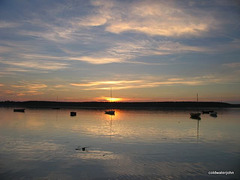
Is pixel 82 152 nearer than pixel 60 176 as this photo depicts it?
No

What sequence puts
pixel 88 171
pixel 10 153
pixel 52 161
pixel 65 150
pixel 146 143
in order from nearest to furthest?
pixel 88 171
pixel 52 161
pixel 10 153
pixel 65 150
pixel 146 143

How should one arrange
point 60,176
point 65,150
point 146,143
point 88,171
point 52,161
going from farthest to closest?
1. point 146,143
2. point 65,150
3. point 52,161
4. point 88,171
5. point 60,176

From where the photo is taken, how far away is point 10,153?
21484 millimetres

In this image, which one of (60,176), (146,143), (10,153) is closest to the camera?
(60,176)

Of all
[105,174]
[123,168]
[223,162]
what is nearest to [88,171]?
[105,174]

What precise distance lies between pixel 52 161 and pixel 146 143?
12992 millimetres

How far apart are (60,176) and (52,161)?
3.89 metres

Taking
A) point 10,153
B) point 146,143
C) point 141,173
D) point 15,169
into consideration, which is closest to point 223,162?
point 141,173

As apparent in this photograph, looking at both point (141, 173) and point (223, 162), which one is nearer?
point (141, 173)

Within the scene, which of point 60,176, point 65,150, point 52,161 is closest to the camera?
point 60,176

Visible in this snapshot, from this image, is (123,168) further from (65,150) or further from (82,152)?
(65,150)

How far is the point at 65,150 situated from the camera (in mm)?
23625

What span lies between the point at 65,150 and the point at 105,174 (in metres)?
8.89

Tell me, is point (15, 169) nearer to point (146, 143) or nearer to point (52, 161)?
point (52, 161)
